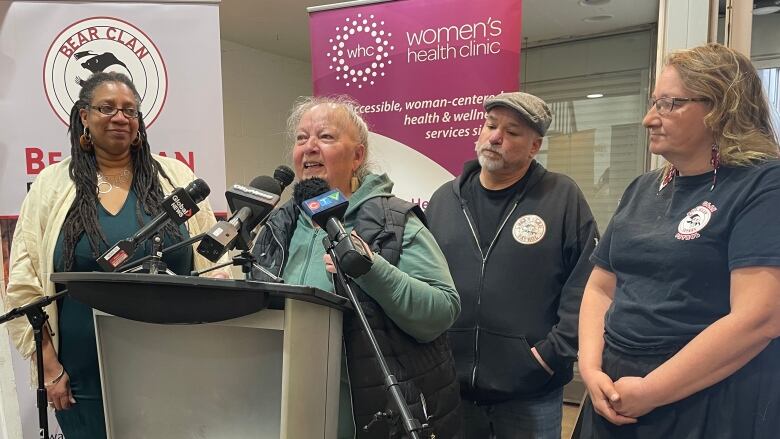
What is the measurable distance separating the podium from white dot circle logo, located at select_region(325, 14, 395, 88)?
5.50ft

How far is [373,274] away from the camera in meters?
1.06

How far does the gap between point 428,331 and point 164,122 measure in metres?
1.60

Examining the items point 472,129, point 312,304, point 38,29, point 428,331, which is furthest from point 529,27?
point 312,304

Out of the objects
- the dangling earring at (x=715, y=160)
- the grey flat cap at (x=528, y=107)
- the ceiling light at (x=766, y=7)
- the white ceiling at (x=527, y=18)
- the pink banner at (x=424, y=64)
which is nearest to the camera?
the dangling earring at (x=715, y=160)

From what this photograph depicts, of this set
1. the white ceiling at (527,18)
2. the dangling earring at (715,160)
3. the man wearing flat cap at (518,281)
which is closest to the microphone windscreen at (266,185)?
the man wearing flat cap at (518,281)

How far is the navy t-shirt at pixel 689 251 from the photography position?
108cm

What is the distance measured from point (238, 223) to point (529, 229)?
96 centimetres

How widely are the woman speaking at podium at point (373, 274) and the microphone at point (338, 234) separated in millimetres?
129

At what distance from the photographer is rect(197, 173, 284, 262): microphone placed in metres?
0.92

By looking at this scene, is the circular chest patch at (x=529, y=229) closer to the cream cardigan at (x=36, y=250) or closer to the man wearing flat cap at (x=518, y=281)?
the man wearing flat cap at (x=518, y=281)

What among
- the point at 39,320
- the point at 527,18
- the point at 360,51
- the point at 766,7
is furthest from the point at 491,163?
the point at 527,18

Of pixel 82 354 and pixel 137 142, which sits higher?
pixel 137 142

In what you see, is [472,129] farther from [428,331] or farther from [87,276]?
[87,276]

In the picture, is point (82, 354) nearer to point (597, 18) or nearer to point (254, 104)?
point (254, 104)
